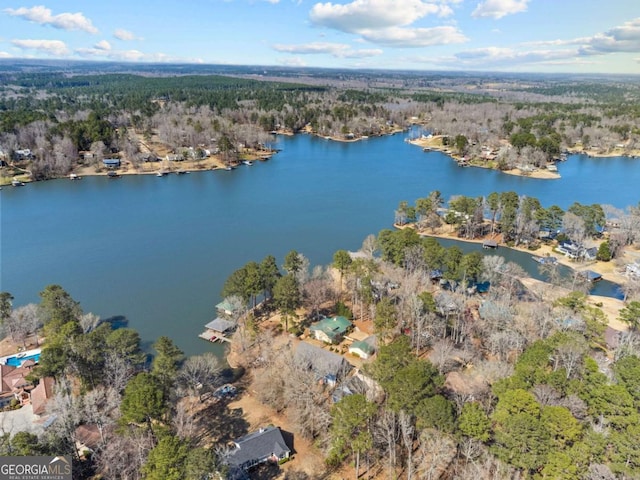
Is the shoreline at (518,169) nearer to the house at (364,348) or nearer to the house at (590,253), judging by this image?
the house at (590,253)

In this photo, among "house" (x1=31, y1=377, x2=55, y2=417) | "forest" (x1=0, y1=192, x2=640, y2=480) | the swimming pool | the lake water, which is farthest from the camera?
the lake water

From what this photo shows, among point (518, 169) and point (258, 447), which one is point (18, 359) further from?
point (518, 169)

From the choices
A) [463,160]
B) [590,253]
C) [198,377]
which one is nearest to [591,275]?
[590,253]

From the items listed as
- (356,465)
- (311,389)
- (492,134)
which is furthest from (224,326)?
(492,134)

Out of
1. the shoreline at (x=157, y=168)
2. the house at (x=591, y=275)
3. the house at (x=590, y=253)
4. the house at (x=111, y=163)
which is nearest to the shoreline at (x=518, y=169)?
the house at (x=590, y=253)

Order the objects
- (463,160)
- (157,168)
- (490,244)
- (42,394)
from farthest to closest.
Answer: (463,160) → (157,168) → (490,244) → (42,394)

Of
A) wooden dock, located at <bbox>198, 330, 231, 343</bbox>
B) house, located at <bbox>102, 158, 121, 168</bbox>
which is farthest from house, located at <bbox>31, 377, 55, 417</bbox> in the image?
house, located at <bbox>102, 158, 121, 168</bbox>

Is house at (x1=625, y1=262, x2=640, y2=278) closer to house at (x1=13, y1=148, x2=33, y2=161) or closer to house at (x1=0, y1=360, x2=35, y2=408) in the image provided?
house at (x1=0, y1=360, x2=35, y2=408)
